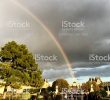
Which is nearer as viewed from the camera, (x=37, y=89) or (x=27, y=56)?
(x=27, y=56)

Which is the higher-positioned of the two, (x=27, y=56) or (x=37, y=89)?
(x=27, y=56)

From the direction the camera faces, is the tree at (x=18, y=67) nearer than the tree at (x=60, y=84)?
Yes

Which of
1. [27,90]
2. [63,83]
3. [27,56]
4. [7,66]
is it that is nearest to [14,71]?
[7,66]

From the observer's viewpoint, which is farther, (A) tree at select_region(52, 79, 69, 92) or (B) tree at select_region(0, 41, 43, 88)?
(A) tree at select_region(52, 79, 69, 92)

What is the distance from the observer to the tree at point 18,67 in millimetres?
42562

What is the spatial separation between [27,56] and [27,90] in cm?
618


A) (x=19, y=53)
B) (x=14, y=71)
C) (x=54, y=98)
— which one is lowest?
(x=54, y=98)

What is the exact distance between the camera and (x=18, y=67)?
44438mm

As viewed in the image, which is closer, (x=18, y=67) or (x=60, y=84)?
(x=18, y=67)

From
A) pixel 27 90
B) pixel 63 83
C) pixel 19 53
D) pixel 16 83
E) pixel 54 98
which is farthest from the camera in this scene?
pixel 63 83

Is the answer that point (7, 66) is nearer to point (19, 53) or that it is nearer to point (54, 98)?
point (19, 53)

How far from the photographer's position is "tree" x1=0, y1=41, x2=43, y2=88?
42562 millimetres

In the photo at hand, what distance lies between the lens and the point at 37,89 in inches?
1949

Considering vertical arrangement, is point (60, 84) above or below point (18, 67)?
below
